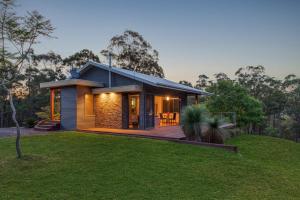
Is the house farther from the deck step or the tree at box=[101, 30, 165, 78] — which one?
the tree at box=[101, 30, 165, 78]

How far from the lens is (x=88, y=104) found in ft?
41.8

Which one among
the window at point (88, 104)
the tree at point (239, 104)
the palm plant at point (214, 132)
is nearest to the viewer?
the palm plant at point (214, 132)

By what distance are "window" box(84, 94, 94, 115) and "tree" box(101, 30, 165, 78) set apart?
52.8 feet

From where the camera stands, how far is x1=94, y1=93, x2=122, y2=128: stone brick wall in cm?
1217

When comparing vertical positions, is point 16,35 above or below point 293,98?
above

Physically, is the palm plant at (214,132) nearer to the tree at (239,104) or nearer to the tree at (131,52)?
the tree at (239,104)

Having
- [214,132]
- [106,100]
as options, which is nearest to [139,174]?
[214,132]

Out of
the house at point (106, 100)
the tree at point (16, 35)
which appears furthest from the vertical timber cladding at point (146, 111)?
the tree at point (16, 35)

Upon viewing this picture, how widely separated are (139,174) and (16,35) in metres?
5.70

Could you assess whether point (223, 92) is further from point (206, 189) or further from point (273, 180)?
point (206, 189)

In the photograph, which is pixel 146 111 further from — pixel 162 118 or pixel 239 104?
pixel 239 104

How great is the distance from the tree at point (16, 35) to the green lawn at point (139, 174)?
1354mm

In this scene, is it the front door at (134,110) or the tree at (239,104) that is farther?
the tree at (239,104)

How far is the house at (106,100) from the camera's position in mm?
11734
